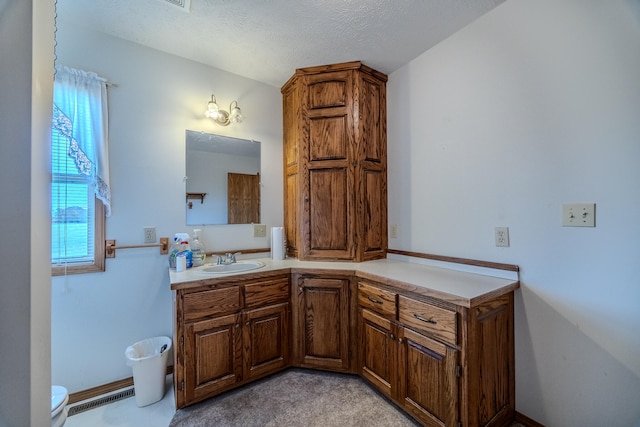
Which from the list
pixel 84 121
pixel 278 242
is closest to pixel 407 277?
pixel 278 242

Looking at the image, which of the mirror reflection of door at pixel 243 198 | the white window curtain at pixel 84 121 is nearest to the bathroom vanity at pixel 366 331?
the mirror reflection of door at pixel 243 198

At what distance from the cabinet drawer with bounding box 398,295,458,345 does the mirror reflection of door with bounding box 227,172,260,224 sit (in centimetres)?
149

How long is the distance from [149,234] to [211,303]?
2.51ft

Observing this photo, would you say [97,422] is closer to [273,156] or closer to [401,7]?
[273,156]

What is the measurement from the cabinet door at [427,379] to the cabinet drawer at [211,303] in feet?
3.58

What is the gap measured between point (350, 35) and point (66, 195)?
220 cm

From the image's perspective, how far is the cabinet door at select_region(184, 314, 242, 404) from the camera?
157cm

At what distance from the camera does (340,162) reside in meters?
2.13

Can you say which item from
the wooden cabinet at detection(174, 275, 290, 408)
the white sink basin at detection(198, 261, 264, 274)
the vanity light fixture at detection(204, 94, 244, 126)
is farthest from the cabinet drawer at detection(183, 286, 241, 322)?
the vanity light fixture at detection(204, 94, 244, 126)

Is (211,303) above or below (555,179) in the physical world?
below

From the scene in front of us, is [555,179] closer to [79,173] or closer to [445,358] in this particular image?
[445,358]

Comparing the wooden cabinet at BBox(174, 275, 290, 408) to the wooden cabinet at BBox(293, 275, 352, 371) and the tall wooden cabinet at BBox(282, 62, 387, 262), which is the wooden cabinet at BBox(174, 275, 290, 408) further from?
the tall wooden cabinet at BBox(282, 62, 387, 262)

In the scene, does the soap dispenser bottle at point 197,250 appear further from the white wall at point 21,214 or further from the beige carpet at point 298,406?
the white wall at point 21,214

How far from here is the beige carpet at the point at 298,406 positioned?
4.92ft
